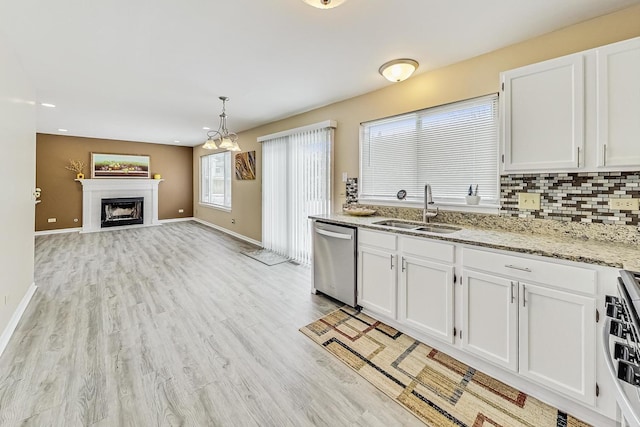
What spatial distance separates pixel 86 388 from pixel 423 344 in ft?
7.97

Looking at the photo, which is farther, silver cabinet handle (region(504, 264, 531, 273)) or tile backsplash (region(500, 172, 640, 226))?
tile backsplash (region(500, 172, 640, 226))

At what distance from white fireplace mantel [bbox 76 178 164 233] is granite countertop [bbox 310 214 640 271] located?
7.93 meters

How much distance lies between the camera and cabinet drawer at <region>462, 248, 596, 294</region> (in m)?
1.48

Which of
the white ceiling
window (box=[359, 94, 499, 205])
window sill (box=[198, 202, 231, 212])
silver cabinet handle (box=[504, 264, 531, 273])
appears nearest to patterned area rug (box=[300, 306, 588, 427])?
silver cabinet handle (box=[504, 264, 531, 273])

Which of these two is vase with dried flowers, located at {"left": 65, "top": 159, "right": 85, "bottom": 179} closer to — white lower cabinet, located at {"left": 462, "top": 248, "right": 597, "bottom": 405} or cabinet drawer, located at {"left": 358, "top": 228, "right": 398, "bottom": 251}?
cabinet drawer, located at {"left": 358, "top": 228, "right": 398, "bottom": 251}

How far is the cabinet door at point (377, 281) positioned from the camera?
243cm

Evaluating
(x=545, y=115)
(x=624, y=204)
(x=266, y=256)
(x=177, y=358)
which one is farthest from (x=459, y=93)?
(x=266, y=256)

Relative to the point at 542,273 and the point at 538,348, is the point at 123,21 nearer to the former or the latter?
the point at 542,273

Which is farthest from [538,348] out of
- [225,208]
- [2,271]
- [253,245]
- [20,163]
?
[225,208]

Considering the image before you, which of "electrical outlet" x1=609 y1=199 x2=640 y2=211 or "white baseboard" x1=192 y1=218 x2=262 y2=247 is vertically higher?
"electrical outlet" x1=609 y1=199 x2=640 y2=211

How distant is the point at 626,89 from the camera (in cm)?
158

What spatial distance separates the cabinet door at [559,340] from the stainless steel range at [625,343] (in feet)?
0.57

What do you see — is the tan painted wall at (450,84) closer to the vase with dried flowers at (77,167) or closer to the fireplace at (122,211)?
the fireplace at (122,211)

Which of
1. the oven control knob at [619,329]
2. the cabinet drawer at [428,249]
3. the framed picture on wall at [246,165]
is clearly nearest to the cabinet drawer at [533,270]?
the cabinet drawer at [428,249]
